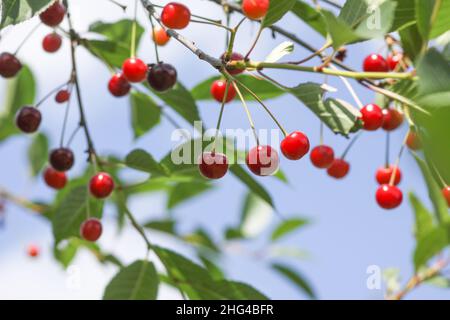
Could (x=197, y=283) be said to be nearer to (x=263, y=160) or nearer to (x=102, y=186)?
(x=102, y=186)

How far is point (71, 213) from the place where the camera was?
299 centimetres

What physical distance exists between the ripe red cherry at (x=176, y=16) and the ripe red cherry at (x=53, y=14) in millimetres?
706

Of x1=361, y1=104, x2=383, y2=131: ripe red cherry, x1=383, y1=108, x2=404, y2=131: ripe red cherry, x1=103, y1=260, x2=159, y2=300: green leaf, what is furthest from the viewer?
x1=103, y1=260, x2=159, y2=300: green leaf

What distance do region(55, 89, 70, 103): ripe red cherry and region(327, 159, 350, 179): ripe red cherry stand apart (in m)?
1.12

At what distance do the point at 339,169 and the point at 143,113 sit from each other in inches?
39.6

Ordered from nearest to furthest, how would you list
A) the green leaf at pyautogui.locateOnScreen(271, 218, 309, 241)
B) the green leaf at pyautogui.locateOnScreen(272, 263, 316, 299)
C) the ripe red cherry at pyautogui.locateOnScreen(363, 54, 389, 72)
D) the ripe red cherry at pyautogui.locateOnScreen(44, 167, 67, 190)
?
the ripe red cherry at pyautogui.locateOnScreen(363, 54, 389, 72) → the ripe red cherry at pyautogui.locateOnScreen(44, 167, 67, 190) → the green leaf at pyautogui.locateOnScreen(272, 263, 316, 299) → the green leaf at pyautogui.locateOnScreen(271, 218, 309, 241)

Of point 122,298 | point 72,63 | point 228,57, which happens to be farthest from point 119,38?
point 228,57

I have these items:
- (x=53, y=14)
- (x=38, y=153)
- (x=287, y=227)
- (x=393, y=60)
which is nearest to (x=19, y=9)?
(x=53, y=14)

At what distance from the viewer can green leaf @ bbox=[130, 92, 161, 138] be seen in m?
3.19

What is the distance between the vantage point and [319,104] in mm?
1873

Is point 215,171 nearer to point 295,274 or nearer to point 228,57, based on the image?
point 228,57

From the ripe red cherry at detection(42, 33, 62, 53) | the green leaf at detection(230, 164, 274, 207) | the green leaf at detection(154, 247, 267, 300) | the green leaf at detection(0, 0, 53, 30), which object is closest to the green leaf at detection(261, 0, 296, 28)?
the green leaf at detection(0, 0, 53, 30)

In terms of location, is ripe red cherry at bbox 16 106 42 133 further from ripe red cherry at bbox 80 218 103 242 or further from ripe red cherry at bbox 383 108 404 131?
ripe red cherry at bbox 383 108 404 131
